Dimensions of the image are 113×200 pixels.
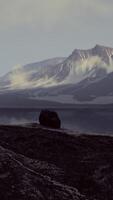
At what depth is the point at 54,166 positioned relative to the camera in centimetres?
2577

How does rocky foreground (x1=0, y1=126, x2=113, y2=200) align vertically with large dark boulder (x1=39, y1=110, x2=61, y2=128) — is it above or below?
below

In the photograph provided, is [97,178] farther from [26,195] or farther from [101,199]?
[26,195]

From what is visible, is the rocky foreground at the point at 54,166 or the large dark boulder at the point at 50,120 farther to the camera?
the large dark boulder at the point at 50,120

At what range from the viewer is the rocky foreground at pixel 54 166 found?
20000 mm

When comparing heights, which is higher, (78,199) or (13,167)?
(13,167)

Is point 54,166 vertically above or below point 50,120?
below

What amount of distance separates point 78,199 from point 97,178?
466 centimetres

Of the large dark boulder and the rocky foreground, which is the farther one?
the large dark boulder

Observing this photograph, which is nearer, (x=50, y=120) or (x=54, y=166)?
(x=54, y=166)

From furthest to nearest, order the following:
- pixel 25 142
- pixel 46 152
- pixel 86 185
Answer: pixel 25 142
pixel 46 152
pixel 86 185

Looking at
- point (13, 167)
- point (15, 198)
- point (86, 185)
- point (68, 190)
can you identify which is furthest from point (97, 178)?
point (15, 198)

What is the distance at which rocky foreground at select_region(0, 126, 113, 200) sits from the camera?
65.6ft

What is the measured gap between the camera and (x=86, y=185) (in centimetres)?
2319

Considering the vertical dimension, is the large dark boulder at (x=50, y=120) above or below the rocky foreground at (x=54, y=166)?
above
